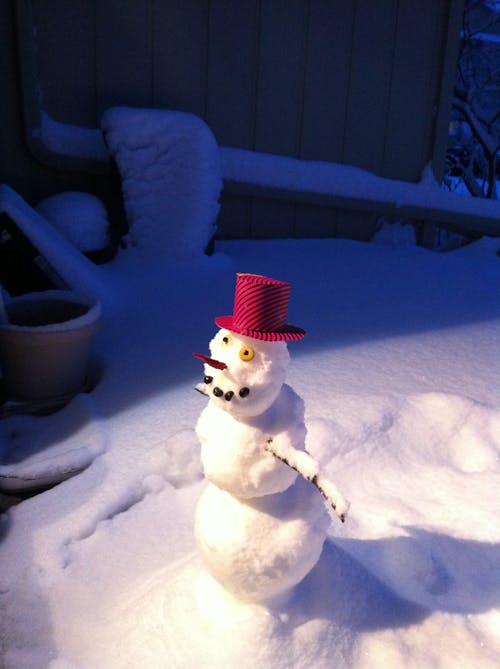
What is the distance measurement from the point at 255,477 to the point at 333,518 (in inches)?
25.8

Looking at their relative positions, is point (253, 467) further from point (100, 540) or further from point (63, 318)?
point (63, 318)

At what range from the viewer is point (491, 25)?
6.93 m

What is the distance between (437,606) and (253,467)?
60cm

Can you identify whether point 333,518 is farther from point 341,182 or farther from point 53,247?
point 341,182

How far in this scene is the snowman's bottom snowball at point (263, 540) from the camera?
1177mm

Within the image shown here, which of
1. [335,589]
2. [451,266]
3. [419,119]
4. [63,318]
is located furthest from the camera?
[419,119]

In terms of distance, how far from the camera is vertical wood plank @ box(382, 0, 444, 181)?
4.21 meters

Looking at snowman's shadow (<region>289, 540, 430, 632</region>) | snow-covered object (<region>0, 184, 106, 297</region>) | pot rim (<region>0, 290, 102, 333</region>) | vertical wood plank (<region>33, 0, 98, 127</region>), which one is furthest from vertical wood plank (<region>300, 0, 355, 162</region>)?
snowman's shadow (<region>289, 540, 430, 632</region>)

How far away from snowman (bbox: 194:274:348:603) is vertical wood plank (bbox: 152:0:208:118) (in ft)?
9.31

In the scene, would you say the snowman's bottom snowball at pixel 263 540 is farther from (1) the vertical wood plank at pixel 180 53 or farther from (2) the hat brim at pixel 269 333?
(1) the vertical wood plank at pixel 180 53

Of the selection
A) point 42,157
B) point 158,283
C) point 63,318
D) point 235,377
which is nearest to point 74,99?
point 42,157

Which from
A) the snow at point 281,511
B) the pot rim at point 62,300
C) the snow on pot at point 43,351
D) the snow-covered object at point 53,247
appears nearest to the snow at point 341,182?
the snow at point 281,511

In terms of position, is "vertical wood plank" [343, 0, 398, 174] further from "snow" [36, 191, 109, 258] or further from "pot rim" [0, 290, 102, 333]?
"pot rim" [0, 290, 102, 333]

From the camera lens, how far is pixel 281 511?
1.20m
